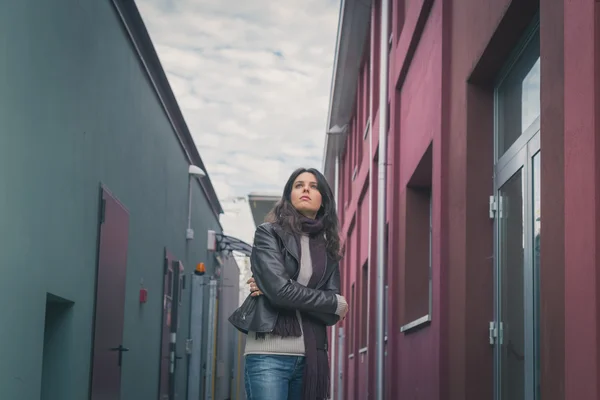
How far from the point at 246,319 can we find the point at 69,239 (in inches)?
104

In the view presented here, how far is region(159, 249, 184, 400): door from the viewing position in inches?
505

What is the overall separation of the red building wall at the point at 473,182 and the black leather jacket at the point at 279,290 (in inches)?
39.9

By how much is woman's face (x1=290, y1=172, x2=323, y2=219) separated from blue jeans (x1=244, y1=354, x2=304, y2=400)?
2.26 ft

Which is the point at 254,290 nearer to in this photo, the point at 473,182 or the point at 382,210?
the point at 473,182

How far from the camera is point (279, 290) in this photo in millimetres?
4266

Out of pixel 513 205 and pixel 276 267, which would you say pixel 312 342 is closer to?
pixel 276 267

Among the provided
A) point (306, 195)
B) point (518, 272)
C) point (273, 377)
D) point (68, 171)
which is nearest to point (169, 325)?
point (68, 171)

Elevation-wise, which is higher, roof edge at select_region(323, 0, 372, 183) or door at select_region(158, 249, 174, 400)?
roof edge at select_region(323, 0, 372, 183)

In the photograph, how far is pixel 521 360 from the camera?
16.7 ft

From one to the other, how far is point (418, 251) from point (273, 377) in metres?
4.43

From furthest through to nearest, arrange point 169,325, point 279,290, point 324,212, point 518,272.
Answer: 1. point 169,325
2. point 518,272
3. point 324,212
4. point 279,290

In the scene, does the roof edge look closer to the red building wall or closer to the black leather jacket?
Result: the red building wall

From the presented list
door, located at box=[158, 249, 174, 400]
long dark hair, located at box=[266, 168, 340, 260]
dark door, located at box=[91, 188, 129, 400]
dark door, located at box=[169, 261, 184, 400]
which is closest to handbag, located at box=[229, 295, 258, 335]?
long dark hair, located at box=[266, 168, 340, 260]

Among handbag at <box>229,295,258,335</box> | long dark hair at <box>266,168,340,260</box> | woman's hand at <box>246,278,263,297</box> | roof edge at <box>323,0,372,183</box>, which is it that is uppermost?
roof edge at <box>323,0,372,183</box>
